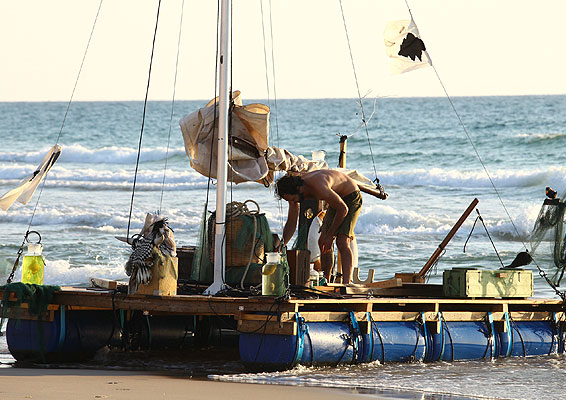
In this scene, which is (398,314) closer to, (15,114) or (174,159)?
(174,159)

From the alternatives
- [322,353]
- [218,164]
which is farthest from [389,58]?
[322,353]

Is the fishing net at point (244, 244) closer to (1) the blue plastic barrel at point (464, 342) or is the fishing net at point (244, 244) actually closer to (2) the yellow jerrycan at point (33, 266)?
(2) the yellow jerrycan at point (33, 266)

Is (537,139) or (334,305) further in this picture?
(537,139)

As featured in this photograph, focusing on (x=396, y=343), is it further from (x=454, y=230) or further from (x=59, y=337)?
(x=59, y=337)

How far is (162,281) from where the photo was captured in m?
10.1

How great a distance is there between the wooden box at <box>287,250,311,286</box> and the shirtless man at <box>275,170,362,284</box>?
52 cm

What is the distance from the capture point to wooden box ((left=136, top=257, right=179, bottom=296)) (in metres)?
10.1

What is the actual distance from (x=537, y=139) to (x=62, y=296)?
30.9 meters

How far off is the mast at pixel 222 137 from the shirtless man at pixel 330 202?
1062 mm

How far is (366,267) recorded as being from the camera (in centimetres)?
1914

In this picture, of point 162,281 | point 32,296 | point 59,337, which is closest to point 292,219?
point 162,281

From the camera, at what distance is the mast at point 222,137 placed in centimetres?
1054

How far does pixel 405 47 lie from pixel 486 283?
10.7ft

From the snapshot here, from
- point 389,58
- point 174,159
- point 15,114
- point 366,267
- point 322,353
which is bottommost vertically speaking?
point 322,353
